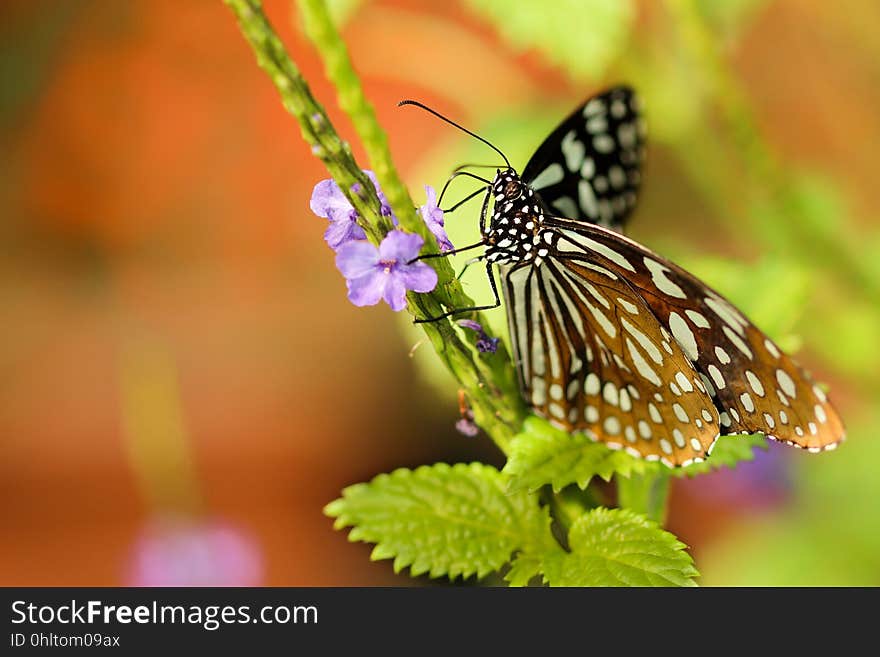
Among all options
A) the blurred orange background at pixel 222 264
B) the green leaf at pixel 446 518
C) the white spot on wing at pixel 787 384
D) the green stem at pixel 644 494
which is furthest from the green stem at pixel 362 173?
the blurred orange background at pixel 222 264

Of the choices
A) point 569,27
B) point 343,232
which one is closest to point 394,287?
point 343,232

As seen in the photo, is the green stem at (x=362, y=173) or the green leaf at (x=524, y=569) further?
the green leaf at (x=524, y=569)

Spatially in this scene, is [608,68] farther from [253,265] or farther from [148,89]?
[148,89]

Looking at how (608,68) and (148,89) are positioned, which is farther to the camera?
(148,89)

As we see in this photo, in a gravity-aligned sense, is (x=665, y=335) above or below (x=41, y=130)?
below

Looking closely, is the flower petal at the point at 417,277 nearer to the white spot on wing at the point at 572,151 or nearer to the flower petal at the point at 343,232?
the flower petal at the point at 343,232

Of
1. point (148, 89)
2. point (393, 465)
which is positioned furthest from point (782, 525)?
point (148, 89)

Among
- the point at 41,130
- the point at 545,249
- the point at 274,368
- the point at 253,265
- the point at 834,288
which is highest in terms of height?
the point at 41,130
